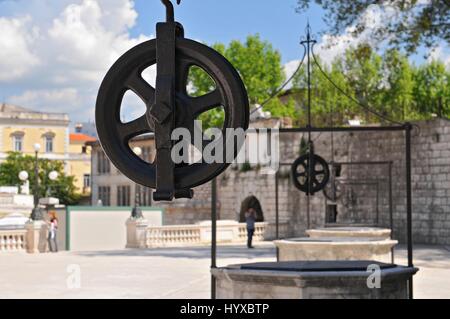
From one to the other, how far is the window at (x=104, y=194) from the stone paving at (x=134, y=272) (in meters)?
27.7

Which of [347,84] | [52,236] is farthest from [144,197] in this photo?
[52,236]

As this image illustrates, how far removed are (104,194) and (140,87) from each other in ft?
163

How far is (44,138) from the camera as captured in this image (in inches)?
2881

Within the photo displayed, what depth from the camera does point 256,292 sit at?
7.46 meters

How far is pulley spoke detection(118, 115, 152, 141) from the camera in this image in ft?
10.9

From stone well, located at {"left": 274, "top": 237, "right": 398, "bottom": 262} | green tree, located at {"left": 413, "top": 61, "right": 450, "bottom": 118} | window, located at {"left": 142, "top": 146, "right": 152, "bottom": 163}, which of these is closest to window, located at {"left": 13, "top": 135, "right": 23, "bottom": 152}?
window, located at {"left": 142, "top": 146, "right": 152, "bottom": 163}

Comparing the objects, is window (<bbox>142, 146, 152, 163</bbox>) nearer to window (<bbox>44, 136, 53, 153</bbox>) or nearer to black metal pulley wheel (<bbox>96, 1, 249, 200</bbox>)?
window (<bbox>44, 136, 53, 153</bbox>)

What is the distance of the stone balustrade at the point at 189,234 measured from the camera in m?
25.5

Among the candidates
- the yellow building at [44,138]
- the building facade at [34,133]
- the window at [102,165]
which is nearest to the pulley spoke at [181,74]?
the window at [102,165]

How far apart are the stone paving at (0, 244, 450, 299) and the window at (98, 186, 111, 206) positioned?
1092 inches

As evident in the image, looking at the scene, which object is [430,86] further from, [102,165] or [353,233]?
[353,233]

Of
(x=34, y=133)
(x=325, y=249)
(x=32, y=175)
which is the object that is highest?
(x=34, y=133)

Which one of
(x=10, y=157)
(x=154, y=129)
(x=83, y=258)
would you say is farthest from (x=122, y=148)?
(x=10, y=157)

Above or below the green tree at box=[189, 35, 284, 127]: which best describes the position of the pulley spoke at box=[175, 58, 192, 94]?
below
